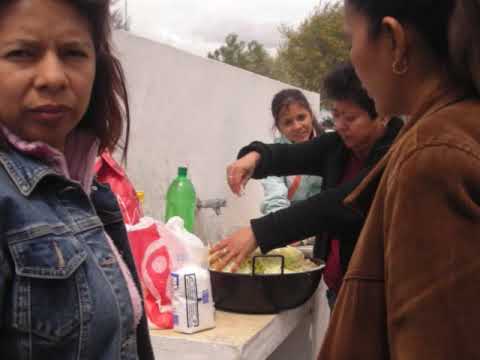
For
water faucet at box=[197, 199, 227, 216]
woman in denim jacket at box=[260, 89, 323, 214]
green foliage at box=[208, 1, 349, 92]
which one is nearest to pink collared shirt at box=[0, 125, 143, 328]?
water faucet at box=[197, 199, 227, 216]

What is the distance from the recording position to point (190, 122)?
282 cm

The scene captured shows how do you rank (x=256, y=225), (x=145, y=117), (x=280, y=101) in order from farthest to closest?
(x=280, y=101) < (x=145, y=117) < (x=256, y=225)

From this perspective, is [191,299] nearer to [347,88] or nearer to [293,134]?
[347,88]

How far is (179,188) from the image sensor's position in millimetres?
2332

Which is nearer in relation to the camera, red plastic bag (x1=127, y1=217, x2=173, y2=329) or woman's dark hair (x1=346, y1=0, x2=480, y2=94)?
woman's dark hair (x1=346, y1=0, x2=480, y2=94)

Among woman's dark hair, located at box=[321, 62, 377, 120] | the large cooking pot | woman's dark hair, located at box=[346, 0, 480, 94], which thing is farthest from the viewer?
woman's dark hair, located at box=[321, 62, 377, 120]

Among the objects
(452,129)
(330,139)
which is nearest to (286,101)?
(330,139)

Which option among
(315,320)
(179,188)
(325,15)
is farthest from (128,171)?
(325,15)

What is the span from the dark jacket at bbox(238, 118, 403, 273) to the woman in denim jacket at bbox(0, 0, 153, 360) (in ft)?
3.06

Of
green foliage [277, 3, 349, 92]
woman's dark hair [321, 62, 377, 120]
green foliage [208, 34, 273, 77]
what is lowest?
woman's dark hair [321, 62, 377, 120]

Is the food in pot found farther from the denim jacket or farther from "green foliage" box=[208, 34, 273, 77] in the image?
"green foliage" box=[208, 34, 273, 77]

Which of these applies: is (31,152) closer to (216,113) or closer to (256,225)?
(256,225)

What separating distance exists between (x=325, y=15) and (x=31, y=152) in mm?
15291

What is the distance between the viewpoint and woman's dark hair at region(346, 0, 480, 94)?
2.55 feet
